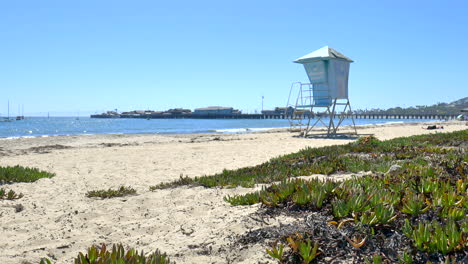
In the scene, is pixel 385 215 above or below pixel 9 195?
above

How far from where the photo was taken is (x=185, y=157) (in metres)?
13.9

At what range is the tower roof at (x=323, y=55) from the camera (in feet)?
68.6

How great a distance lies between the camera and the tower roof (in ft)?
68.6

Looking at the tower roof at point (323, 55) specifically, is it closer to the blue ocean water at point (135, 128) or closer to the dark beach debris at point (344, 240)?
the dark beach debris at point (344, 240)

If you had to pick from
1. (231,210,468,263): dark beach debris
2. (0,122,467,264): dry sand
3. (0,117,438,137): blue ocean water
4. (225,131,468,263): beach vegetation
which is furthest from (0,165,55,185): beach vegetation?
(0,117,438,137): blue ocean water

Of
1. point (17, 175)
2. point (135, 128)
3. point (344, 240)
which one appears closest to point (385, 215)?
point (344, 240)

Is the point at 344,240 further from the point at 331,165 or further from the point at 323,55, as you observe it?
the point at 323,55

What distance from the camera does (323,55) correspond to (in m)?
21.0

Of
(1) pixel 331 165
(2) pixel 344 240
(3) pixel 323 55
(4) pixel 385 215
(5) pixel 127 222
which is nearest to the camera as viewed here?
(2) pixel 344 240

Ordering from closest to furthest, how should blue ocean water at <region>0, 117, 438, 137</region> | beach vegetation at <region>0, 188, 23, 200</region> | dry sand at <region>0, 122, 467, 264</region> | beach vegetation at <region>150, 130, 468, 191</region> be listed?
dry sand at <region>0, 122, 467, 264</region>
beach vegetation at <region>0, 188, 23, 200</region>
beach vegetation at <region>150, 130, 468, 191</region>
blue ocean water at <region>0, 117, 438, 137</region>

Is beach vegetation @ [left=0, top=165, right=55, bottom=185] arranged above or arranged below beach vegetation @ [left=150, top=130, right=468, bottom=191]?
below

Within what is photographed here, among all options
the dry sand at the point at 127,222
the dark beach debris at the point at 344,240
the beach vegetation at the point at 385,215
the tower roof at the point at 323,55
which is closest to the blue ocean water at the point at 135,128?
the tower roof at the point at 323,55

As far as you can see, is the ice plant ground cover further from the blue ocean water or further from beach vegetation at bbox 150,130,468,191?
the blue ocean water

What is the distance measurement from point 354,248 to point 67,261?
2683 mm
